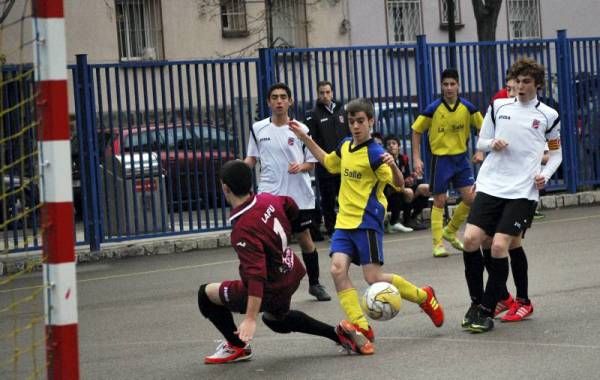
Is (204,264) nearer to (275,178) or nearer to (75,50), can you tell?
(275,178)

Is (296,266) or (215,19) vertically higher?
(215,19)

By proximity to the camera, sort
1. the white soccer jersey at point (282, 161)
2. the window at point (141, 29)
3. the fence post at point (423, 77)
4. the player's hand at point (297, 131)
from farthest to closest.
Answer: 1. the window at point (141, 29)
2. the fence post at point (423, 77)
3. the white soccer jersey at point (282, 161)
4. the player's hand at point (297, 131)

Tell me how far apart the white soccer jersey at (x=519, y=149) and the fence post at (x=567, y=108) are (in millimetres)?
11750

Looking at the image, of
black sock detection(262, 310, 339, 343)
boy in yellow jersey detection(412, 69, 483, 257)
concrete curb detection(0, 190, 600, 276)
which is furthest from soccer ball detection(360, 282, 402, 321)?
concrete curb detection(0, 190, 600, 276)

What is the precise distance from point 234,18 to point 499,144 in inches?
961

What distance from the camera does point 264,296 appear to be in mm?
8977

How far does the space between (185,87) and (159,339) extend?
26.8 ft

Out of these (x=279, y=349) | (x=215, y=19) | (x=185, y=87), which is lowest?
(x=279, y=349)

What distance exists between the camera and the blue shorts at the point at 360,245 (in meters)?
9.63

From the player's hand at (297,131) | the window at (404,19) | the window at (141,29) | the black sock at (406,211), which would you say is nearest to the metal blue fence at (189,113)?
the black sock at (406,211)

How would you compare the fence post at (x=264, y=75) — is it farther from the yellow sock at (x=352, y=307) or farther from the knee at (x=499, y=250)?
the yellow sock at (x=352, y=307)

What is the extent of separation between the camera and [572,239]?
16047 mm

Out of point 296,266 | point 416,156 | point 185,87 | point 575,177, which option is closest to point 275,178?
point 416,156

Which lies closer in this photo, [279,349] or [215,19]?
[279,349]
